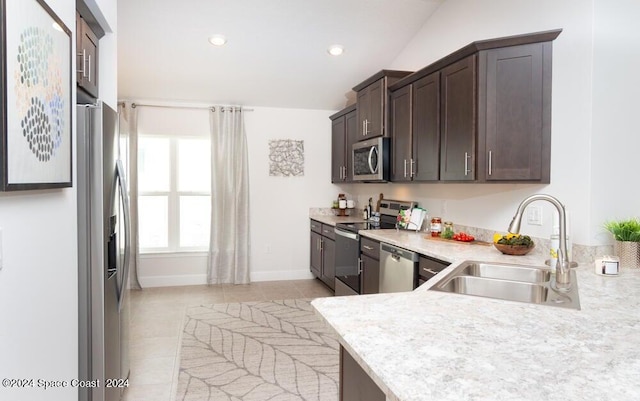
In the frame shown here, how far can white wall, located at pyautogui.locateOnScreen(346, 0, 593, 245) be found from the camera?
231cm

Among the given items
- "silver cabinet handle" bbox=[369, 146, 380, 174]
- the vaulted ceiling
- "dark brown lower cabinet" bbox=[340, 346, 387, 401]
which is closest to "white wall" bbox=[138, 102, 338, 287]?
the vaulted ceiling

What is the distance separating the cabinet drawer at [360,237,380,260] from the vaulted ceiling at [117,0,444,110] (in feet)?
6.68

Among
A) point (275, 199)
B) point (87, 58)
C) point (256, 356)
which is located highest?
point (87, 58)

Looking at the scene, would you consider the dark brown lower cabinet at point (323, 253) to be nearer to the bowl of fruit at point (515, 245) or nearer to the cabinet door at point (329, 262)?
the cabinet door at point (329, 262)

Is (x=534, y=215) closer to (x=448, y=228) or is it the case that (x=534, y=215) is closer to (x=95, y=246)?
(x=448, y=228)

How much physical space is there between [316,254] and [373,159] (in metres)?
1.86

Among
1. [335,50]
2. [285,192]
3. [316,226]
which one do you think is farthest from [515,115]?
[285,192]

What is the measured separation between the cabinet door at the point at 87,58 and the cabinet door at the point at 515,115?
239 cm

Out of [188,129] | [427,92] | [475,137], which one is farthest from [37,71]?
[188,129]

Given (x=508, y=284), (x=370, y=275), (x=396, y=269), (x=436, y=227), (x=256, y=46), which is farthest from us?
(x=256, y=46)

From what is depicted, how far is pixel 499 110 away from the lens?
2578mm

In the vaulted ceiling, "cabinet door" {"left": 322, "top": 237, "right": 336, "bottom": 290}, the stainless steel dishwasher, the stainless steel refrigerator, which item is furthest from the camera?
"cabinet door" {"left": 322, "top": 237, "right": 336, "bottom": 290}

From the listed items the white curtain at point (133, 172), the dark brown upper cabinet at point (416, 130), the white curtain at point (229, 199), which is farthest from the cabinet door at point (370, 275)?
the white curtain at point (133, 172)

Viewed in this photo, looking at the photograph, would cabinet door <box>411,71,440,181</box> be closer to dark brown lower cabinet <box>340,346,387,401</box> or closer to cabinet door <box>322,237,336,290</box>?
cabinet door <box>322,237,336,290</box>
